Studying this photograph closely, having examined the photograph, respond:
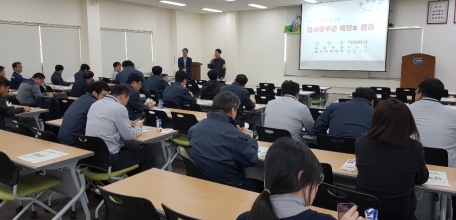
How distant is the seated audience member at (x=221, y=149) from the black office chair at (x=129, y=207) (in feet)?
2.55

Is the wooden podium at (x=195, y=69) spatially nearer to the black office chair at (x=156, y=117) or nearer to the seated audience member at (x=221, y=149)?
the black office chair at (x=156, y=117)

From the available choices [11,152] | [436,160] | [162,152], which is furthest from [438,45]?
[11,152]

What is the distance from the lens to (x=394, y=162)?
81.4 inches

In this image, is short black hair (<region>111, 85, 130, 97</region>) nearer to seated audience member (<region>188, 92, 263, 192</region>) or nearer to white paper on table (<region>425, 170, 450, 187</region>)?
seated audience member (<region>188, 92, 263, 192</region>)

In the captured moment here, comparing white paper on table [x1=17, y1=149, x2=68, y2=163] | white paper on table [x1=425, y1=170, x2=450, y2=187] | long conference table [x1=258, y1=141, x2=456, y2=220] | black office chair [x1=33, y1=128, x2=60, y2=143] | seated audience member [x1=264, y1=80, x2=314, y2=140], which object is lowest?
long conference table [x1=258, y1=141, x2=456, y2=220]

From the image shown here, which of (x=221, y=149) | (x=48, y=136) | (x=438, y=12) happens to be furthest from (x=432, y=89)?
(x=438, y=12)

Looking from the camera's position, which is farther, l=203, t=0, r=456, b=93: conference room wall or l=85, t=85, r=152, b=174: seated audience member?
l=203, t=0, r=456, b=93: conference room wall

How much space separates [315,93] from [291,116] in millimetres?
4914

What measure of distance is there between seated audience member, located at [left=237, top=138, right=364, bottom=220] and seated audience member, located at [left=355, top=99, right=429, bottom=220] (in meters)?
0.93

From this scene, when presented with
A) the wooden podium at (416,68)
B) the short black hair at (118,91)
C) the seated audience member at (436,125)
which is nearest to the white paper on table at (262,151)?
the seated audience member at (436,125)

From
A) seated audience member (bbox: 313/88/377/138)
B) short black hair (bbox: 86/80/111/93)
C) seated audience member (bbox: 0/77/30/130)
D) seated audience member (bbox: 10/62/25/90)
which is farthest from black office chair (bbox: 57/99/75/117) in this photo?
seated audience member (bbox: 313/88/377/138)

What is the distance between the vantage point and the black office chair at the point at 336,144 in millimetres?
3141

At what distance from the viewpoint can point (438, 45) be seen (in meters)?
9.58

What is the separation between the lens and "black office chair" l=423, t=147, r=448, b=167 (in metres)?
2.71
